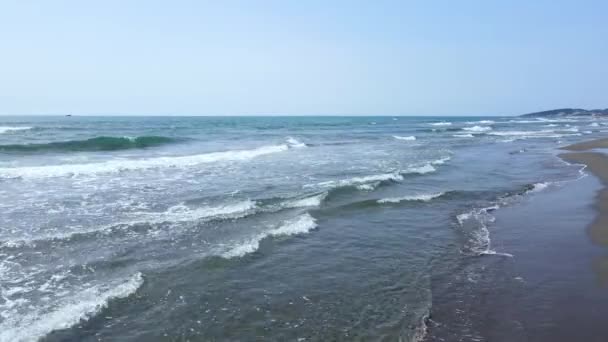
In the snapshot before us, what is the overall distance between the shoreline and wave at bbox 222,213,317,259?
645 cm

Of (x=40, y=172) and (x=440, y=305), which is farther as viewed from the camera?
(x=40, y=172)

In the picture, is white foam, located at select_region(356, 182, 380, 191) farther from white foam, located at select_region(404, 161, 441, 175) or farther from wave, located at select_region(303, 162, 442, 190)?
white foam, located at select_region(404, 161, 441, 175)

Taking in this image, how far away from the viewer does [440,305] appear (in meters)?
6.22

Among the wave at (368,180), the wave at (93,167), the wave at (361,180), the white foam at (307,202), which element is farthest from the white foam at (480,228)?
the wave at (93,167)

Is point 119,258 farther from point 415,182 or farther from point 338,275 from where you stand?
point 415,182

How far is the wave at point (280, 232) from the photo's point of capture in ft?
28.2

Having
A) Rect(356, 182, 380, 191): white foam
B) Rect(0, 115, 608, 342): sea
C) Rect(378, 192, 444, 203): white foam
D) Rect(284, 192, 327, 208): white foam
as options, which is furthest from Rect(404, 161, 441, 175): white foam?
Rect(284, 192, 327, 208): white foam

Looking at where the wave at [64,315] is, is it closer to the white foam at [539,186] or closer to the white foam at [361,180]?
the white foam at [361,180]

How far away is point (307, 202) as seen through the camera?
516 inches

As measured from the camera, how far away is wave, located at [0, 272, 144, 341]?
5444 mm

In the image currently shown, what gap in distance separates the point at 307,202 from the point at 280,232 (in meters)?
3.27

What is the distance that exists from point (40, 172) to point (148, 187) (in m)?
7.00

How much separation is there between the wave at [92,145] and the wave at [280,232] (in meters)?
27.2

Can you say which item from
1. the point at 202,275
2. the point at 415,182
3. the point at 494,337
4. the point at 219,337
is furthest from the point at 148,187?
the point at 494,337
